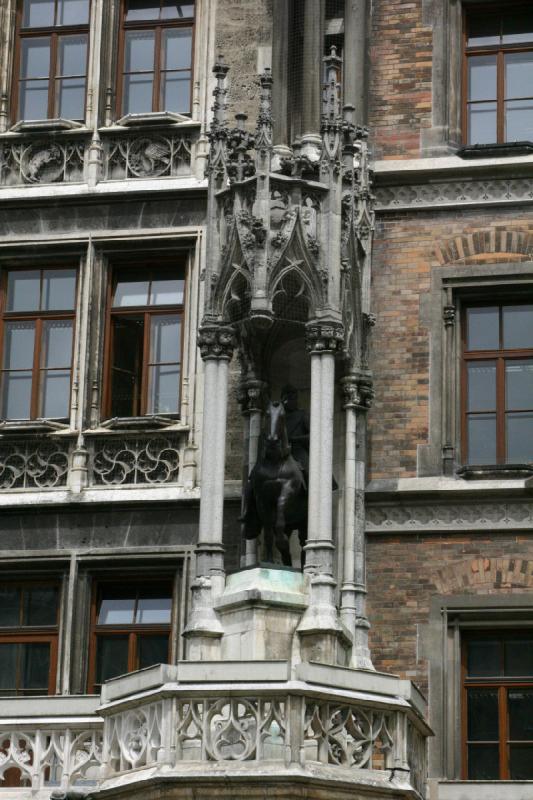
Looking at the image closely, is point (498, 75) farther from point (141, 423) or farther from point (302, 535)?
point (302, 535)

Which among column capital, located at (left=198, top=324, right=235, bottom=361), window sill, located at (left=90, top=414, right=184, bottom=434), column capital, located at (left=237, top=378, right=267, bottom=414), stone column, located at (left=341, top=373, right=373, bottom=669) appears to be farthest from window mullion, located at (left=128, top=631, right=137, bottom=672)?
column capital, located at (left=198, top=324, right=235, bottom=361)

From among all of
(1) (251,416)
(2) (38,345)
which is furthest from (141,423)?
(2) (38,345)

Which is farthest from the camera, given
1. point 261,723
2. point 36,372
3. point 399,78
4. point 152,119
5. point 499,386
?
point 152,119

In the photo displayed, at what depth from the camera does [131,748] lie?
60.2 feet

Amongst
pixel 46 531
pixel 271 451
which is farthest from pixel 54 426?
pixel 271 451

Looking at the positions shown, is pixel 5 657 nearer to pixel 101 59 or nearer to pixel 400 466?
pixel 400 466

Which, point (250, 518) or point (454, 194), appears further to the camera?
point (454, 194)

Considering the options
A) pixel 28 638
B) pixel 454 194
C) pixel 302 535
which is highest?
pixel 454 194

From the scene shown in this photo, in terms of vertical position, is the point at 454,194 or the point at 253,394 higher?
the point at 454,194

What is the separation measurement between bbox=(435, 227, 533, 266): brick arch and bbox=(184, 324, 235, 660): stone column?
2552 mm

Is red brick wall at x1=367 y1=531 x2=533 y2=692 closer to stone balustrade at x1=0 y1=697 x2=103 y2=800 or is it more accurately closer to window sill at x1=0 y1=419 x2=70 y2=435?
stone balustrade at x1=0 y1=697 x2=103 y2=800

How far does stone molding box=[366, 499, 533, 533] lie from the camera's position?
20.9 metres

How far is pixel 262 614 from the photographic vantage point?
19469mm

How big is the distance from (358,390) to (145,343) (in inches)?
95.6
